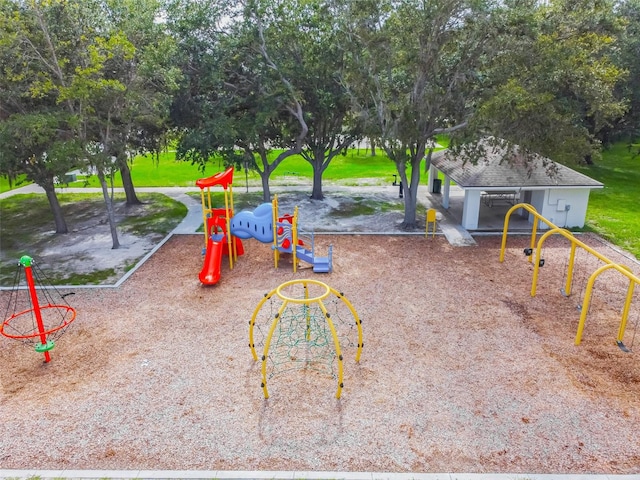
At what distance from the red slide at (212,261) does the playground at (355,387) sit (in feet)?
1.08

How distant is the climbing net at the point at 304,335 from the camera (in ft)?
28.8

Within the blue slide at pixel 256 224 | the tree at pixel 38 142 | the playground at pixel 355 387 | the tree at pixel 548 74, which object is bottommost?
the playground at pixel 355 387

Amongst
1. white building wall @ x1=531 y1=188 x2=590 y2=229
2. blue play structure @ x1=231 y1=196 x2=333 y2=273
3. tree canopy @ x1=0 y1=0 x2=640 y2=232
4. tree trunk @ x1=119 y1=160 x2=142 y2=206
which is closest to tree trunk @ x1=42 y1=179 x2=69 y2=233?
tree canopy @ x1=0 y1=0 x2=640 y2=232

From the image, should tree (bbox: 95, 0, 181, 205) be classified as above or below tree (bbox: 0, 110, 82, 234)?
above

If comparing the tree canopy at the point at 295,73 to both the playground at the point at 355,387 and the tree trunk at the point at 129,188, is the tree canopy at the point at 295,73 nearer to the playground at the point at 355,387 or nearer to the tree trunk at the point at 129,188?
the tree trunk at the point at 129,188

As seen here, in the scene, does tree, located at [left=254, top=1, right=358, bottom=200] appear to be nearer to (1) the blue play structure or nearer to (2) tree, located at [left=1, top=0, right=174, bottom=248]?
(2) tree, located at [left=1, top=0, right=174, bottom=248]

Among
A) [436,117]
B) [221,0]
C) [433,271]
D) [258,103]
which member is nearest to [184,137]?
[258,103]

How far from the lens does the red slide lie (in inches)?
508

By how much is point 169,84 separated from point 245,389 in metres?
10.5

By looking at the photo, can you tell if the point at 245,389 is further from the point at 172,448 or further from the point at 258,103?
the point at 258,103

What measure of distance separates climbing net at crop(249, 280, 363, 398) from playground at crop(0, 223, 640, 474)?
0.27 m

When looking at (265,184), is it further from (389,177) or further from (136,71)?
(389,177)

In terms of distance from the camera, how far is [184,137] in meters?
18.9

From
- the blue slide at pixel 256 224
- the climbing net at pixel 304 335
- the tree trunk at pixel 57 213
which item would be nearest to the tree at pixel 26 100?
the tree trunk at pixel 57 213
